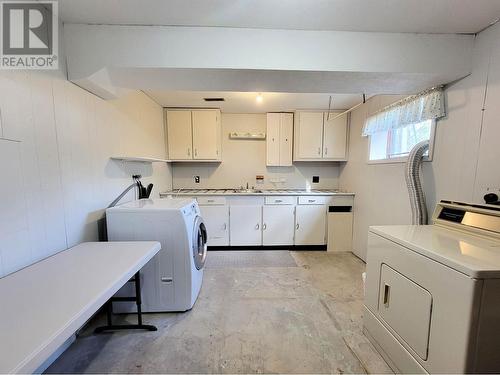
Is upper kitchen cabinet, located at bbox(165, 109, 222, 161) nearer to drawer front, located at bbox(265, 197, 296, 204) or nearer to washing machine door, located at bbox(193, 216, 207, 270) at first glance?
drawer front, located at bbox(265, 197, 296, 204)

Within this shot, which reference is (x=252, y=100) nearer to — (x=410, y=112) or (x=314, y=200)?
(x=314, y=200)

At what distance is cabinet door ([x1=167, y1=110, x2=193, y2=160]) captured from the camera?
3594mm

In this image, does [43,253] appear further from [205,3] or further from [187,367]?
[205,3]

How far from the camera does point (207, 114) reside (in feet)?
11.8

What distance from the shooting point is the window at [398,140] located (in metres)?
2.18

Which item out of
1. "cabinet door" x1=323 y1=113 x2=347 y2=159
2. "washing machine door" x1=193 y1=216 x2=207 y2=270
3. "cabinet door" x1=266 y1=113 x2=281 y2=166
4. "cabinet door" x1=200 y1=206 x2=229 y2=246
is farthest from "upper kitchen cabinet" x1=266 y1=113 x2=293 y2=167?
"washing machine door" x1=193 y1=216 x2=207 y2=270

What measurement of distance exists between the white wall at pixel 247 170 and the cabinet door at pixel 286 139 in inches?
9.2

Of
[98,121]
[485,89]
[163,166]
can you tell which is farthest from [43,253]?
[485,89]

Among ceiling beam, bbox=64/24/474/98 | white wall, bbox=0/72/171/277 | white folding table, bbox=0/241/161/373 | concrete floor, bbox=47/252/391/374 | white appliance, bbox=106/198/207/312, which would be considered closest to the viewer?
white folding table, bbox=0/241/161/373

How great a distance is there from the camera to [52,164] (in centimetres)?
149

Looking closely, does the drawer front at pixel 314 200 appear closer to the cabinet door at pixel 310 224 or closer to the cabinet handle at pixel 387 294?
the cabinet door at pixel 310 224

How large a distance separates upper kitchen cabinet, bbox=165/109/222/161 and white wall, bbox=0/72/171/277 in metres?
1.28

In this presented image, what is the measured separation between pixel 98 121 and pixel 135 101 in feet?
2.66

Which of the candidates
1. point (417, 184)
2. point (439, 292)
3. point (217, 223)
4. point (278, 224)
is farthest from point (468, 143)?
point (217, 223)
